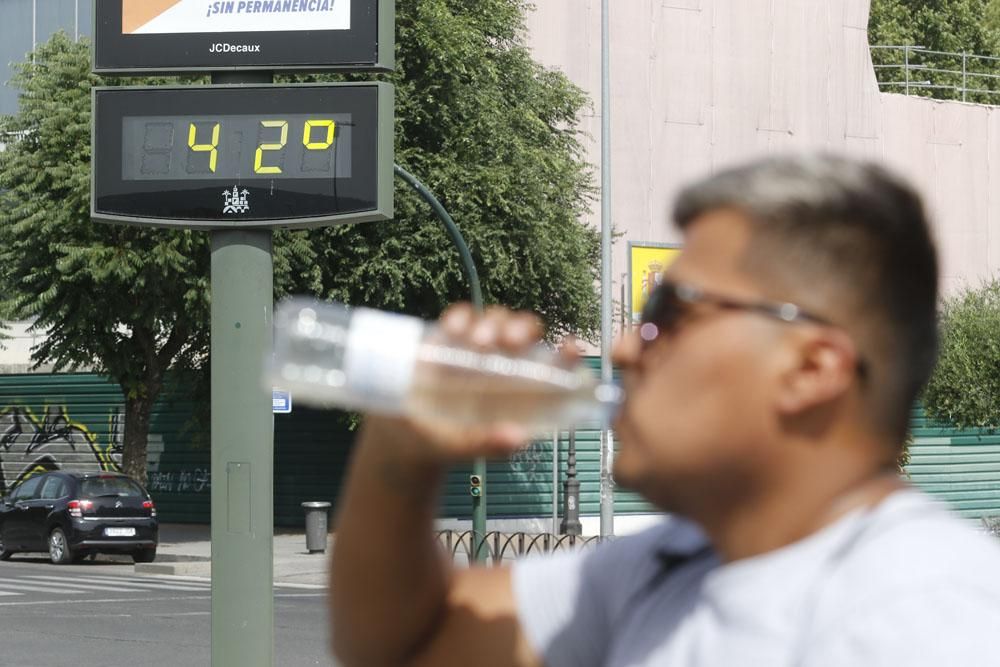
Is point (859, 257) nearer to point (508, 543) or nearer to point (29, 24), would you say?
point (508, 543)

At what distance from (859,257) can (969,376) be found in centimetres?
3212

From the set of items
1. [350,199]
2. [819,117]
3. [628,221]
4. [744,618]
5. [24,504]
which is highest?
[819,117]

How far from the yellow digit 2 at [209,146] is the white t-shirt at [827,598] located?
251 inches

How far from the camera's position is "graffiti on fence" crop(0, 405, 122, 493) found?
116ft

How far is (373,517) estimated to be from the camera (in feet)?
4.93

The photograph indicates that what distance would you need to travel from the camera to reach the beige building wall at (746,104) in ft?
113

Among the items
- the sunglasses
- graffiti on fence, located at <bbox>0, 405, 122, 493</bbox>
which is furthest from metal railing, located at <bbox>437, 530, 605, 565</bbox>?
the sunglasses

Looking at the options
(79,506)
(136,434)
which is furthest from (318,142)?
(136,434)

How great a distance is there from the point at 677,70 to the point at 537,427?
35.4 meters

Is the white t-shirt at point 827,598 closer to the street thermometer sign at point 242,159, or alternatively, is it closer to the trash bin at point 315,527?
the street thermometer sign at point 242,159

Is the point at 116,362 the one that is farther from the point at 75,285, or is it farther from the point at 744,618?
the point at 744,618

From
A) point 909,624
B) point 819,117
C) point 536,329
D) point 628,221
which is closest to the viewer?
point 909,624

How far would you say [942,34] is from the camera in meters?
60.6

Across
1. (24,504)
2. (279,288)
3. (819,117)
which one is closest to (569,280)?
(279,288)
